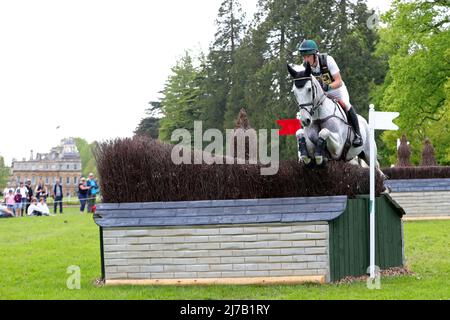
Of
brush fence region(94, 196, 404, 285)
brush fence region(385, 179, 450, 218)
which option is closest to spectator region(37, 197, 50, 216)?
brush fence region(385, 179, 450, 218)

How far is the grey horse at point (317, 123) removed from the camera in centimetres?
1025

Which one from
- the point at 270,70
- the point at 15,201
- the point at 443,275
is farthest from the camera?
the point at 270,70

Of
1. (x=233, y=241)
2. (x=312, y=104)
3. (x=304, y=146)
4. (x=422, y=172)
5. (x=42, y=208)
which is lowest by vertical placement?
(x=42, y=208)

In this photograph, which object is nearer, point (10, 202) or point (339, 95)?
point (339, 95)

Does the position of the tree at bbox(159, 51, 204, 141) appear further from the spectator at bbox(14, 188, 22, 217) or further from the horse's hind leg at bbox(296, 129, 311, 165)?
the horse's hind leg at bbox(296, 129, 311, 165)

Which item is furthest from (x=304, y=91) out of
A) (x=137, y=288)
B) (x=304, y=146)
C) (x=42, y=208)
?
(x=42, y=208)

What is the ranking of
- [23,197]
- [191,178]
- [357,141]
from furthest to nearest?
1. [23,197]
2. [357,141]
3. [191,178]

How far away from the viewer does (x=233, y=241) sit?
10.5m

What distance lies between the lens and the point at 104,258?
11.0 metres

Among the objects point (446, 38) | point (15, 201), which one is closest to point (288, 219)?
point (15, 201)

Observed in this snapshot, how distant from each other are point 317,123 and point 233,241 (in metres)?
2.38

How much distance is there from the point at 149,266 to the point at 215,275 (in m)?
1.05

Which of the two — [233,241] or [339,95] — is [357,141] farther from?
[233,241]
